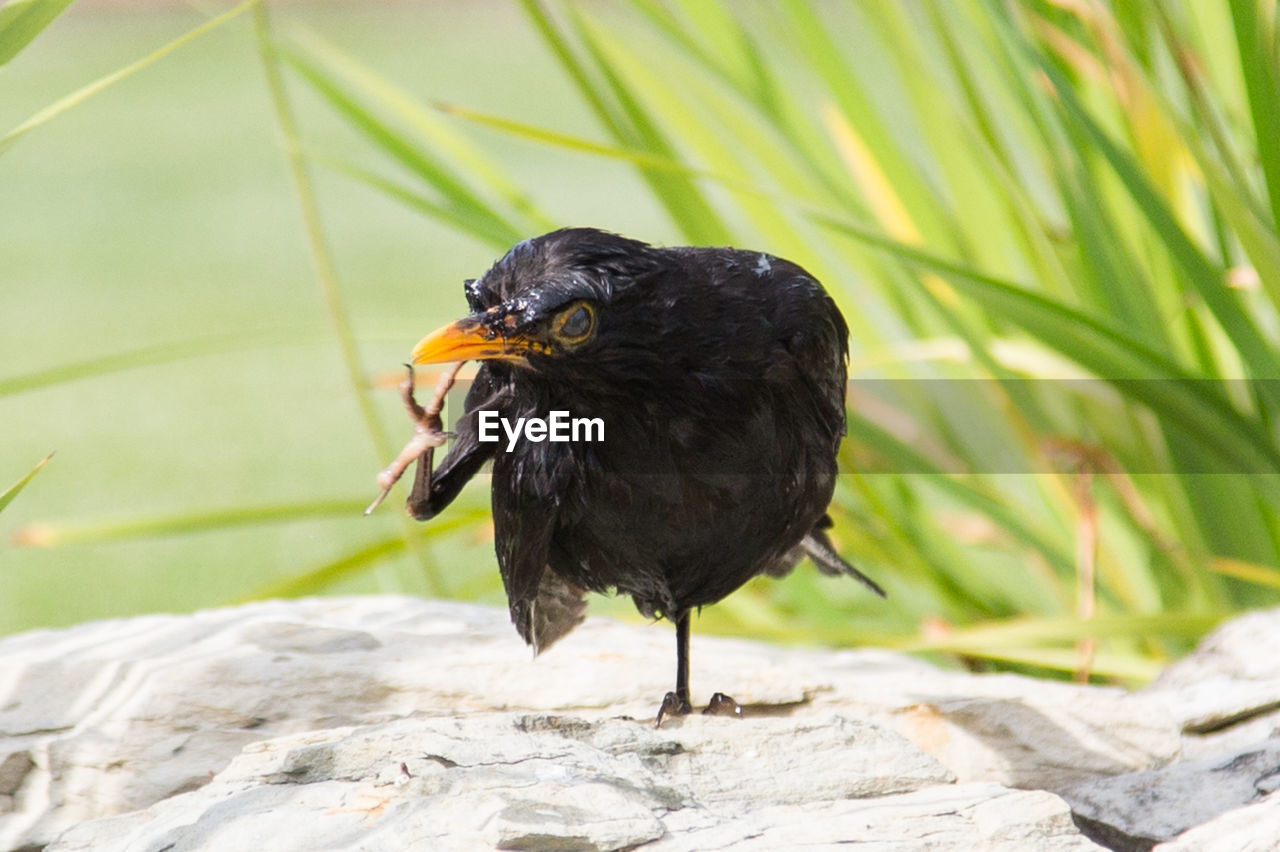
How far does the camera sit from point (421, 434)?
1.17m

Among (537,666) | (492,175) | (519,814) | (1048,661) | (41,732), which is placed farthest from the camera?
(492,175)

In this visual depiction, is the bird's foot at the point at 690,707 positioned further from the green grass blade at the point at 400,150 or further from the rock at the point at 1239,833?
the green grass blade at the point at 400,150

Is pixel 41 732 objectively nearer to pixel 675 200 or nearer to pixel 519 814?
pixel 519 814

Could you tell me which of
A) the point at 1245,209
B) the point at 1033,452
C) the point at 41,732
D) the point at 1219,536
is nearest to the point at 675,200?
the point at 1033,452

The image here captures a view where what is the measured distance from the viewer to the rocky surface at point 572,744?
1097 millimetres

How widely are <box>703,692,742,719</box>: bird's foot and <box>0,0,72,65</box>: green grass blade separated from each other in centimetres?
94

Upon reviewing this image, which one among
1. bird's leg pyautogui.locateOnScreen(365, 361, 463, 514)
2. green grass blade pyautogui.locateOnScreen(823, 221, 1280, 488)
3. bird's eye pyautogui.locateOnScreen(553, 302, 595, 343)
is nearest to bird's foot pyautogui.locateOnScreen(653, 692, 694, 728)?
bird's leg pyautogui.locateOnScreen(365, 361, 463, 514)

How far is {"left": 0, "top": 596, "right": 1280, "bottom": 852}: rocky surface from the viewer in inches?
43.2

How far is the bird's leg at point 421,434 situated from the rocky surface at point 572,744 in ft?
0.79

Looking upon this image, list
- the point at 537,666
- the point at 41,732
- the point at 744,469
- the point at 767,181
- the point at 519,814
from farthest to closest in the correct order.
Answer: the point at 767,181
the point at 537,666
the point at 41,732
the point at 744,469
the point at 519,814

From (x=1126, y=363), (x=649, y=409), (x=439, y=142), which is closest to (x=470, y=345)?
(x=649, y=409)

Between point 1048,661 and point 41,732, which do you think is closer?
point 41,732

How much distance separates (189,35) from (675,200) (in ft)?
3.44

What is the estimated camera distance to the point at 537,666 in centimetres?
158
